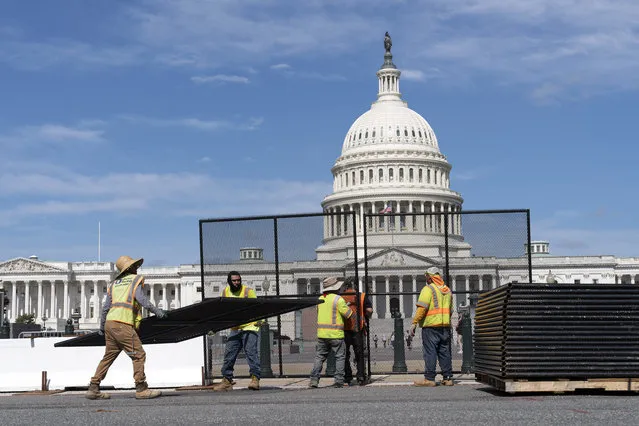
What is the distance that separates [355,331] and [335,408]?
18.1 feet

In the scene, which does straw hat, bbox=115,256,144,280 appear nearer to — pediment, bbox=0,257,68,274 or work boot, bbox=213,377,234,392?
work boot, bbox=213,377,234,392

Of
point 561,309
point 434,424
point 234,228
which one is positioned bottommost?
point 434,424

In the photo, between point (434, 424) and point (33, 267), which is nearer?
point (434, 424)

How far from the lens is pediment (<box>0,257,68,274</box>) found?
157375 millimetres

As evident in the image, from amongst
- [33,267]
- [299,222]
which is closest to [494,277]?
[299,222]

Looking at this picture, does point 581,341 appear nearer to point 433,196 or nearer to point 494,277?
point 494,277

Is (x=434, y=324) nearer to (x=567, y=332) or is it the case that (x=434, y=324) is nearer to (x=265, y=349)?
(x=567, y=332)

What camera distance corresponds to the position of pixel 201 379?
2027 cm

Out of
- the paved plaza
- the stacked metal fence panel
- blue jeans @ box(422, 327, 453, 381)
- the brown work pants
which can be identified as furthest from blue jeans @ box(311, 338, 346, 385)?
the brown work pants

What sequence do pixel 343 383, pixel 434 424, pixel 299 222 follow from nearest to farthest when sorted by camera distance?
pixel 434 424, pixel 343 383, pixel 299 222

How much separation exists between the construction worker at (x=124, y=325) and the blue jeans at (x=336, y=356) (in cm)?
313

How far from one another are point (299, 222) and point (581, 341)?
7.39m

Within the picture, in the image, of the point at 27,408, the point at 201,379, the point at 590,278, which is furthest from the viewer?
the point at 590,278

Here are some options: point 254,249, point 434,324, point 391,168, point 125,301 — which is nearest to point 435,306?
point 434,324
